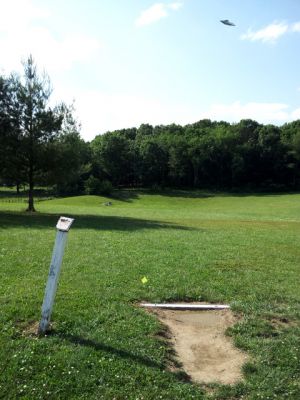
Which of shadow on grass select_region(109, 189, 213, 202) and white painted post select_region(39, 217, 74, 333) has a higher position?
white painted post select_region(39, 217, 74, 333)

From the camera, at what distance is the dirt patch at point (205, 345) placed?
5.50 m

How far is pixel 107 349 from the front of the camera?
19.0 feet

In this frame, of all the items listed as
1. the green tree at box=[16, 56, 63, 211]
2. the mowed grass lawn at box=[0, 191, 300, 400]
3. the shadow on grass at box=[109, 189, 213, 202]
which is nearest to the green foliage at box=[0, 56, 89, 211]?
the green tree at box=[16, 56, 63, 211]

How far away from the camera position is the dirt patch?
5496mm

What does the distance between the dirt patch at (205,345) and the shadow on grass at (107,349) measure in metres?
0.46

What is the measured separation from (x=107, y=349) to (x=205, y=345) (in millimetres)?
1486

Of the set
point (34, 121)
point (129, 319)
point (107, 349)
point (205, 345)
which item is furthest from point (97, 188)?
point (107, 349)

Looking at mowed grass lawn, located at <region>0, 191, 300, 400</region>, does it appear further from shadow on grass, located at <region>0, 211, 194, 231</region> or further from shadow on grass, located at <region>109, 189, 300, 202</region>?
shadow on grass, located at <region>109, 189, 300, 202</region>

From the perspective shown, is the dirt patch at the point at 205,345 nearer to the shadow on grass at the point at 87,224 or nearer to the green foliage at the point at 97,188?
the shadow on grass at the point at 87,224

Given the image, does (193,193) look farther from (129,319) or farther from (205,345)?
(205,345)

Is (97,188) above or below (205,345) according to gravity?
above

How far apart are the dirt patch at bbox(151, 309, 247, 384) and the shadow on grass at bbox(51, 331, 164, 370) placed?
460mm

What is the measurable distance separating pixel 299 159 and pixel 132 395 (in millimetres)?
93259

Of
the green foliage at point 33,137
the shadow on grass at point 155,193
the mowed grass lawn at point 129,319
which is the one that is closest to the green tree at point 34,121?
the green foliage at point 33,137
